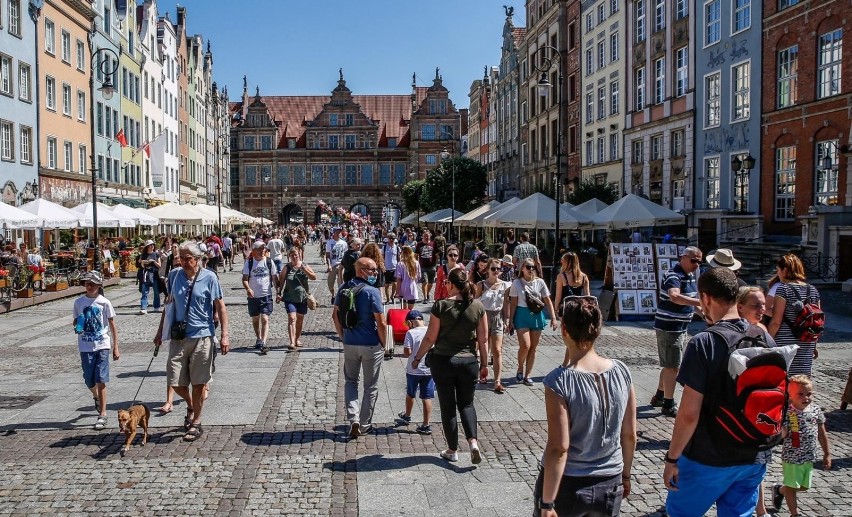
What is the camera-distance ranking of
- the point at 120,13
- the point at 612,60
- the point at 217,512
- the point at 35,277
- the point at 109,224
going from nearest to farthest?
the point at 217,512
the point at 35,277
the point at 109,224
the point at 612,60
the point at 120,13

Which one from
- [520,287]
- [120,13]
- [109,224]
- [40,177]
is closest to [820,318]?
[520,287]

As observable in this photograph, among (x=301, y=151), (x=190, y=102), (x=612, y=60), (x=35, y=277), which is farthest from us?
(x=301, y=151)

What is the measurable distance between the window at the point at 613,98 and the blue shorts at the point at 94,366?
109 feet

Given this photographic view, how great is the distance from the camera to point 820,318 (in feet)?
24.2

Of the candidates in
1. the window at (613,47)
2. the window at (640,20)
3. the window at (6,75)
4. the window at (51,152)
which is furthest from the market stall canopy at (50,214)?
the window at (613,47)

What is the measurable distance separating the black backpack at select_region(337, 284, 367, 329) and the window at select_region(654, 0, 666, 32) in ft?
93.7

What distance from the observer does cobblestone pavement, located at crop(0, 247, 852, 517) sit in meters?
5.92

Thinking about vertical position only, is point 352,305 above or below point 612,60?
below

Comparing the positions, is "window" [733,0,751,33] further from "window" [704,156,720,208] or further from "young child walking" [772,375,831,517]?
"young child walking" [772,375,831,517]

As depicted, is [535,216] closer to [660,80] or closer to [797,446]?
[660,80]

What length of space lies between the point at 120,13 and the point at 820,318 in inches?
1694

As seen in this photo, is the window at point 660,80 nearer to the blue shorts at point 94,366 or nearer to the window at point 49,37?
the window at point 49,37

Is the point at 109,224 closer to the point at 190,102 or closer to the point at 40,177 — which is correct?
the point at 40,177

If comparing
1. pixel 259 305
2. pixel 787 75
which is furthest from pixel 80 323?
pixel 787 75
